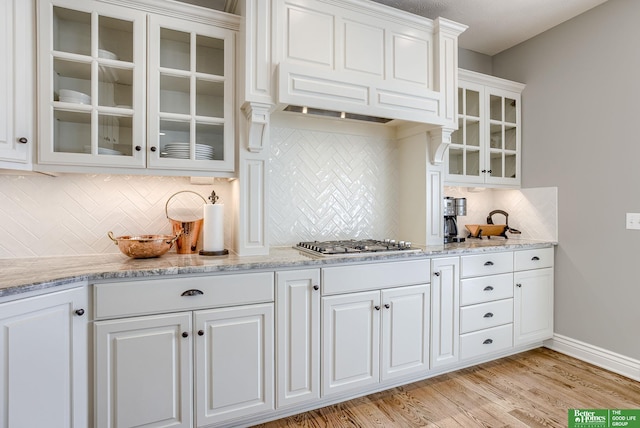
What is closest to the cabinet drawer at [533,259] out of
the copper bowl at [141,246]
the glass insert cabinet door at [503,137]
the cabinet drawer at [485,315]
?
the cabinet drawer at [485,315]

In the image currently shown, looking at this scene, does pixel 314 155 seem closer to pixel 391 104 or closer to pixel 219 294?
pixel 391 104

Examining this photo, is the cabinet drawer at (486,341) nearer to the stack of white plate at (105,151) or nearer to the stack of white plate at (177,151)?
the stack of white plate at (177,151)

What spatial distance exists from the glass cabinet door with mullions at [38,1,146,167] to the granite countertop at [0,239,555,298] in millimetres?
554

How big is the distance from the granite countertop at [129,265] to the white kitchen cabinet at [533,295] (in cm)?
100

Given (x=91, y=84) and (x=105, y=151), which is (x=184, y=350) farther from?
(x=91, y=84)

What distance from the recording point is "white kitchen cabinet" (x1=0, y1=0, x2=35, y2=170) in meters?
1.64

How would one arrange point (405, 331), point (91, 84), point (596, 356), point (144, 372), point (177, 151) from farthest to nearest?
point (596, 356) < point (405, 331) < point (177, 151) < point (91, 84) < point (144, 372)

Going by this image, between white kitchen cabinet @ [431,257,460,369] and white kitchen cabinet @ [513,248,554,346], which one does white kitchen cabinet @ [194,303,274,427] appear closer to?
white kitchen cabinet @ [431,257,460,369]

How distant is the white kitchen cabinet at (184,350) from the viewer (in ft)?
5.25

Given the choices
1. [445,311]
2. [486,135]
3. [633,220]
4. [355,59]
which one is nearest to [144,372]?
[445,311]

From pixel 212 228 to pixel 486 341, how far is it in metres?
2.24

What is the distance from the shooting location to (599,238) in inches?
107

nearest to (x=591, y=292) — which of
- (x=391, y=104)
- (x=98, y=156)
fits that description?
(x=391, y=104)

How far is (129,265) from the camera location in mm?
1762
